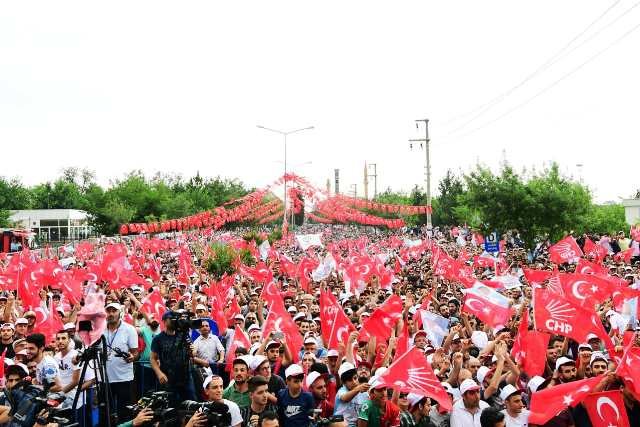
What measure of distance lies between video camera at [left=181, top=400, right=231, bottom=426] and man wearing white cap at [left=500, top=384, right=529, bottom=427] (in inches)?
99.6

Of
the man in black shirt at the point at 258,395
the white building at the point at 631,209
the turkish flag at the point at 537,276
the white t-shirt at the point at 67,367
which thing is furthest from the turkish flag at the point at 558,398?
the white building at the point at 631,209

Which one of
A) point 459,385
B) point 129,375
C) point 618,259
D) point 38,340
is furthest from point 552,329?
point 618,259

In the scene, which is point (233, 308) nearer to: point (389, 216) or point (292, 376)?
point (292, 376)

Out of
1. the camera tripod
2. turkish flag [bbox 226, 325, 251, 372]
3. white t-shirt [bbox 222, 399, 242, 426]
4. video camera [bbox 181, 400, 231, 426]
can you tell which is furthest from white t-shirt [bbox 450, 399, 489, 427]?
turkish flag [bbox 226, 325, 251, 372]

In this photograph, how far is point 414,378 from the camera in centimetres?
661

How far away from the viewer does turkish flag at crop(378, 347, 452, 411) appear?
21.4 ft

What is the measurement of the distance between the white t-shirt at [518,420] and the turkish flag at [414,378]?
0.48m

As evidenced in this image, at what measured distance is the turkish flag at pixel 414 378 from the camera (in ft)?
21.4

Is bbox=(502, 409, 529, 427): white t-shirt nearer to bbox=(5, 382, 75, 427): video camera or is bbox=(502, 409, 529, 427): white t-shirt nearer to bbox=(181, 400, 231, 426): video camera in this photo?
bbox=(181, 400, 231, 426): video camera

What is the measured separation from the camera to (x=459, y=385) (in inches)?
290

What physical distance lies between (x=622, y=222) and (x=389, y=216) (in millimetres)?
22576

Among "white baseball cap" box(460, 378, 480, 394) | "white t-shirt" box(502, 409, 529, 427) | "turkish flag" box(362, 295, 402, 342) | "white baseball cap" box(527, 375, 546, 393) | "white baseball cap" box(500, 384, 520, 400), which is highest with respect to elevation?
"turkish flag" box(362, 295, 402, 342)

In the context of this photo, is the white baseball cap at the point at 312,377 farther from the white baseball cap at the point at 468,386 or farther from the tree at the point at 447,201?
the tree at the point at 447,201

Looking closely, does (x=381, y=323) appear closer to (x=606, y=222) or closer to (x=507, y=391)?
(x=507, y=391)
